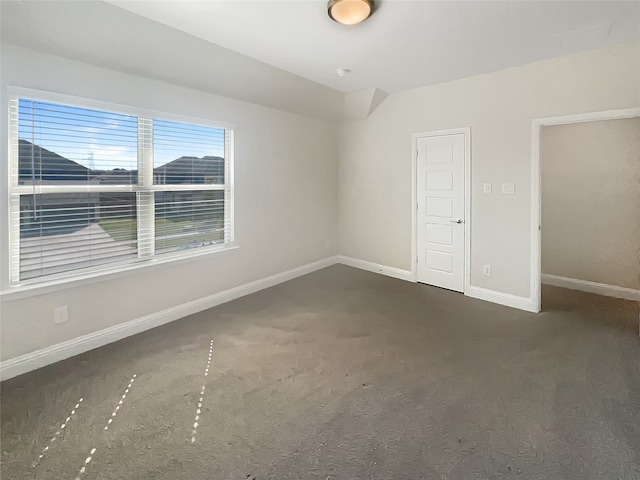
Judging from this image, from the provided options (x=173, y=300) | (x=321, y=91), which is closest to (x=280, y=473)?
(x=173, y=300)

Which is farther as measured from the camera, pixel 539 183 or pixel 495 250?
pixel 495 250

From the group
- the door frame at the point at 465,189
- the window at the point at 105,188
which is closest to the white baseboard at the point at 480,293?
the door frame at the point at 465,189

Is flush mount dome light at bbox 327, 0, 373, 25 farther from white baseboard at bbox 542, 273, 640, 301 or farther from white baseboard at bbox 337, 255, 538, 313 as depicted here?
white baseboard at bbox 542, 273, 640, 301

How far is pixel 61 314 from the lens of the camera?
2787mm

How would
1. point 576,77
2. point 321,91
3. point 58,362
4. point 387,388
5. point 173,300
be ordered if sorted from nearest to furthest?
1. point 387,388
2. point 58,362
3. point 576,77
4. point 173,300
5. point 321,91

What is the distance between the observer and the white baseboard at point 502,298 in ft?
12.3

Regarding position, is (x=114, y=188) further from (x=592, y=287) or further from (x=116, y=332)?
(x=592, y=287)

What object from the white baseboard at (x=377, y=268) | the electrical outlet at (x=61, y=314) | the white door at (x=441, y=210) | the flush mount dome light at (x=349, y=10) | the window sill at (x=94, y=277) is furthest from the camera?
the white baseboard at (x=377, y=268)

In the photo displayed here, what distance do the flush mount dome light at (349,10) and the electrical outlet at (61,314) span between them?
308 centimetres

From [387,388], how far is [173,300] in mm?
2373

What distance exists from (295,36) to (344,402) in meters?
2.86

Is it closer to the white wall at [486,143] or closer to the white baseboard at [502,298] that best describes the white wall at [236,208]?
the white wall at [486,143]

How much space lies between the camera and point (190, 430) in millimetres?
1993

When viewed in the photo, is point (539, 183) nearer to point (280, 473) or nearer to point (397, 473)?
point (397, 473)
